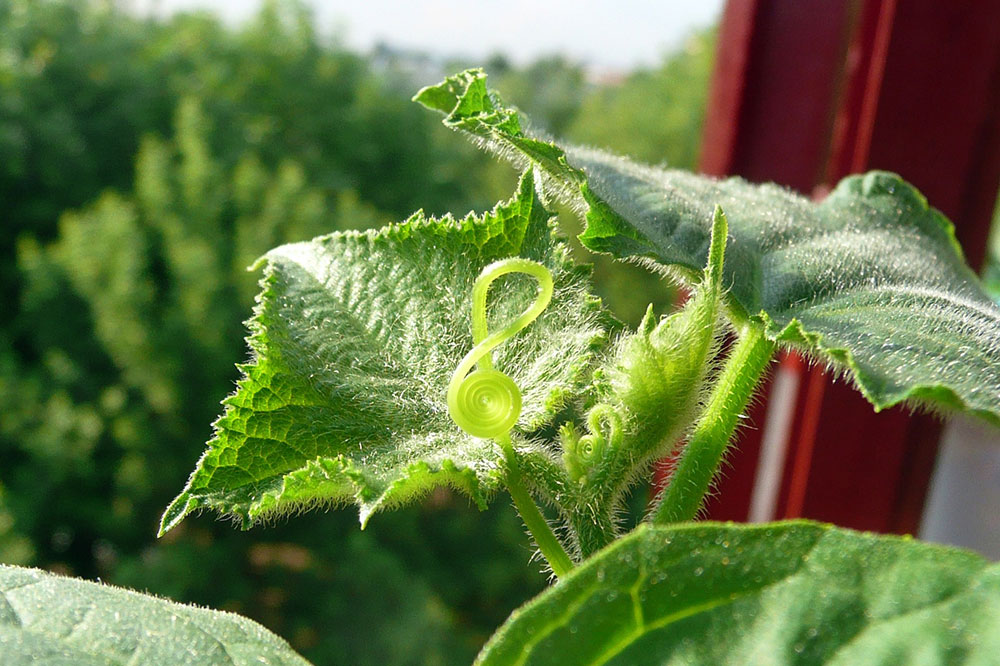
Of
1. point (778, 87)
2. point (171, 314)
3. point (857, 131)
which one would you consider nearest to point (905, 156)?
point (857, 131)

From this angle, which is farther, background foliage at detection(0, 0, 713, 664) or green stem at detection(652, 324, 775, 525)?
background foliage at detection(0, 0, 713, 664)

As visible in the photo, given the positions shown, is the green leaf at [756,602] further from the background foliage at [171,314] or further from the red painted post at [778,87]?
the background foliage at [171,314]

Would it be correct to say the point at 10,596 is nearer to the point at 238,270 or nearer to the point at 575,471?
the point at 575,471

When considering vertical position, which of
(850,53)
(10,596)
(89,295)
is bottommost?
(89,295)

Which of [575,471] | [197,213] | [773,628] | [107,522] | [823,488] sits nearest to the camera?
[773,628]

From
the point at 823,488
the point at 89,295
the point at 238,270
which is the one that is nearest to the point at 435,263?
the point at 823,488

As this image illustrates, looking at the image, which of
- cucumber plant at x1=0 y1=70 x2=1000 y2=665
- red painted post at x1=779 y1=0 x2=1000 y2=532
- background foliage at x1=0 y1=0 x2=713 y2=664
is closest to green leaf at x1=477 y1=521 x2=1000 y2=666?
cucumber plant at x1=0 y1=70 x2=1000 y2=665

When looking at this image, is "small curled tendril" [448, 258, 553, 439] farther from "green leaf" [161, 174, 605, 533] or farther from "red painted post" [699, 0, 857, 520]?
"red painted post" [699, 0, 857, 520]

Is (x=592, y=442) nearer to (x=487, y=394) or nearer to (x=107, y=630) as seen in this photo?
(x=487, y=394)
